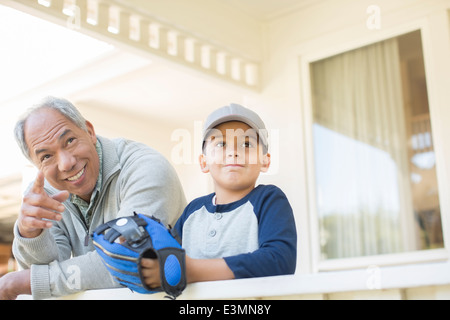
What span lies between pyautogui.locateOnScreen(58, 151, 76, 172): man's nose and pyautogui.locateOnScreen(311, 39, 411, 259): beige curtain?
66.5 inches

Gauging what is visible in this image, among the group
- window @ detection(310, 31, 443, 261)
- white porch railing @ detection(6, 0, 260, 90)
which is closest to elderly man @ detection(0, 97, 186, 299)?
white porch railing @ detection(6, 0, 260, 90)

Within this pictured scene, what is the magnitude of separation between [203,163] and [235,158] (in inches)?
2.6

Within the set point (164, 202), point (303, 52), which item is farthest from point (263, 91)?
point (164, 202)

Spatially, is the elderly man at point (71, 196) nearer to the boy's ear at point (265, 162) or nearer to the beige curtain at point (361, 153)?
the boy's ear at point (265, 162)

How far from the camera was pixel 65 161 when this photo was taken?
2.42 ft

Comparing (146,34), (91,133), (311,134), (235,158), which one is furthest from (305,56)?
(235,158)

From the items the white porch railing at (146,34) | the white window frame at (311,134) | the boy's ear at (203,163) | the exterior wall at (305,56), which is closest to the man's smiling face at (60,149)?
the boy's ear at (203,163)

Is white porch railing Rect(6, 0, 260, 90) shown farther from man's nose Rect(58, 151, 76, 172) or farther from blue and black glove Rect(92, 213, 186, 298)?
blue and black glove Rect(92, 213, 186, 298)

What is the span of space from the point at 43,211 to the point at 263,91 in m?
1.91

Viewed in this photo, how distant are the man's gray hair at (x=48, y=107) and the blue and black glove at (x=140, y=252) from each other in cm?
24

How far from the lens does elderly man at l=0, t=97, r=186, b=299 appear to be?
2.40 feet

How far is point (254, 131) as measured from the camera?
690 mm

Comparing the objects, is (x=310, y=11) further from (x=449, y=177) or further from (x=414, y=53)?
(x=449, y=177)

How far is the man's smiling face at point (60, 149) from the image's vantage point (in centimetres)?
74
